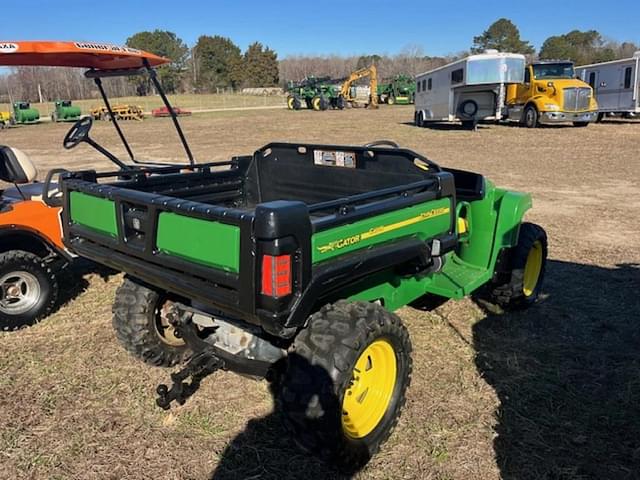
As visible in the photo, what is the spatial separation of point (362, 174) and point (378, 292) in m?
0.98

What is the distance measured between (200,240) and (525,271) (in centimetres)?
295

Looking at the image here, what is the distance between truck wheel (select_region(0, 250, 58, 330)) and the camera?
4.14m

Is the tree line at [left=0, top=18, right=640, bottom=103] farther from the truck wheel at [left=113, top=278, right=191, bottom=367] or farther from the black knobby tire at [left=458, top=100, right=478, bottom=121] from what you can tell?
the truck wheel at [left=113, top=278, right=191, bottom=367]

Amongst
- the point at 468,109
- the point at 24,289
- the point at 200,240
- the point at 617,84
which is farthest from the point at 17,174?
the point at 617,84

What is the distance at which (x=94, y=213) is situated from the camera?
3080mm

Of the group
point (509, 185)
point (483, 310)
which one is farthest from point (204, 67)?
point (483, 310)

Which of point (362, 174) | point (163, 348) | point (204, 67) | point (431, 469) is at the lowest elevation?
point (431, 469)

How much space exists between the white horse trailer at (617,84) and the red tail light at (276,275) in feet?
72.2

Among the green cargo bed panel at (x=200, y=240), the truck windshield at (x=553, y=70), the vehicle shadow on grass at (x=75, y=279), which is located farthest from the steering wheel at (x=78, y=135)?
the truck windshield at (x=553, y=70)

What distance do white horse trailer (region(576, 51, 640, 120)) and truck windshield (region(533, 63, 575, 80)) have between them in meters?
2.66

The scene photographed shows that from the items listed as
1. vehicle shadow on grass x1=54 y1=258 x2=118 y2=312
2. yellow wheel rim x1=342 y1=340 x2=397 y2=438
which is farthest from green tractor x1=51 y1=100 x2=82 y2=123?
yellow wheel rim x1=342 y1=340 x2=397 y2=438

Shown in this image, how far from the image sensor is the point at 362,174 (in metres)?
3.81

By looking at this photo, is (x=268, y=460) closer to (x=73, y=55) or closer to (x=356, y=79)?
(x=73, y=55)

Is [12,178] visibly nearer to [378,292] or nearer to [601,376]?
[378,292]
